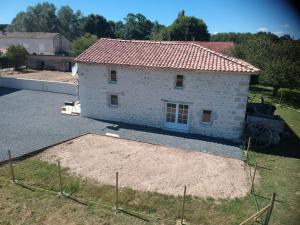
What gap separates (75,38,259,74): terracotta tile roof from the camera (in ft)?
55.2

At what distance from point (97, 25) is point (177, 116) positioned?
57.9 m

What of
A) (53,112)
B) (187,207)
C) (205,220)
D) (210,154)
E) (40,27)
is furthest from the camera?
(40,27)

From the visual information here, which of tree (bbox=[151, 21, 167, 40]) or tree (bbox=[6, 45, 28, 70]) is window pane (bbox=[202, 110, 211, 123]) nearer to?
tree (bbox=[6, 45, 28, 70])

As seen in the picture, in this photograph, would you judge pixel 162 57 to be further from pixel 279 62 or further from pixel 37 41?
pixel 37 41

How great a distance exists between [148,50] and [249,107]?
8.39m

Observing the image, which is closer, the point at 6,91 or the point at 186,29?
the point at 6,91

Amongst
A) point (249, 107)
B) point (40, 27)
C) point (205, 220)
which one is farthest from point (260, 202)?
point (40, 27)

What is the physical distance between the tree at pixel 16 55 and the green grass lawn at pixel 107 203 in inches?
1276

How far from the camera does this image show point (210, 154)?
15.4 m

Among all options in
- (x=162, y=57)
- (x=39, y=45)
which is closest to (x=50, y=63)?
(x=39, y=45)

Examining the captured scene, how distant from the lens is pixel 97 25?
6931cm

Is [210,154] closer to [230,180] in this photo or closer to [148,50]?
[230,180]

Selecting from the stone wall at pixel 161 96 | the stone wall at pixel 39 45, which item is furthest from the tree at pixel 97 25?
the stone wall at pixel 161 96

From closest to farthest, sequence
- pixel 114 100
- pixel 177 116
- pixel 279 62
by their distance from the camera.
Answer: pixel 177 116
pixel 114 100
pixel 279 62
